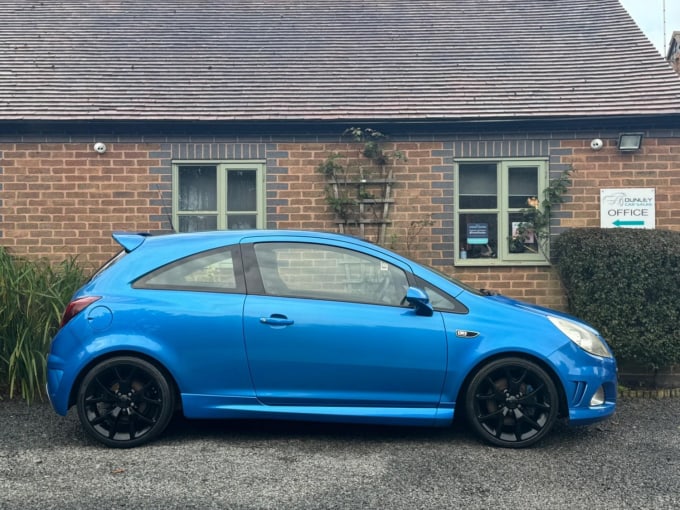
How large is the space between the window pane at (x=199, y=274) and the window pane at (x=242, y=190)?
3.54 metres

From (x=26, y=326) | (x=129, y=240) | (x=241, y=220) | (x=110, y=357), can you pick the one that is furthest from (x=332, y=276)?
(x=241, y=220)

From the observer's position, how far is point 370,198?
8.30m

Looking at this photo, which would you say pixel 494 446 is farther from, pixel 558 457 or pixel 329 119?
pixel 329 119

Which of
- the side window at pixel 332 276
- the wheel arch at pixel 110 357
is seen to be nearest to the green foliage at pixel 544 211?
the side window at pixel 332 276

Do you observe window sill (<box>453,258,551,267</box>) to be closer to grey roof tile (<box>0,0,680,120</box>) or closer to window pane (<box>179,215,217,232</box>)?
grey roof tile (<box>0,0,680,120</box>)

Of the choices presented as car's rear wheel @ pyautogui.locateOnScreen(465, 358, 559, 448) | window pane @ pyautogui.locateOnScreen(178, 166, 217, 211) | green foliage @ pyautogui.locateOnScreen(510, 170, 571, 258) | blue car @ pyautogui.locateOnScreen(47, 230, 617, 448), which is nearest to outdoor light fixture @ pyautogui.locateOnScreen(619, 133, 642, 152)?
green foliage @ pyautogui.locateOnScreen(510, 170, 571, 258)

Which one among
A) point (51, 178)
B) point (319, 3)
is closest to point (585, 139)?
point (319, 3)

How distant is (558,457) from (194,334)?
2.62 metres

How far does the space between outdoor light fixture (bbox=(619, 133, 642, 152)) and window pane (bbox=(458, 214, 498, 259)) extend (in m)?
1.69

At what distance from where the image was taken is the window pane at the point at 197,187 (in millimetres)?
8461

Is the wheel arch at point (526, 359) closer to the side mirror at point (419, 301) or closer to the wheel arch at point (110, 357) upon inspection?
the side mirror at point (419, 301)

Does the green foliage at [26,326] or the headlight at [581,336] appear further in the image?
the green foliage at [26,326]

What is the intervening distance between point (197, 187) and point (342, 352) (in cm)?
444

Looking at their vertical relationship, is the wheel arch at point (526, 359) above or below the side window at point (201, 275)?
below
